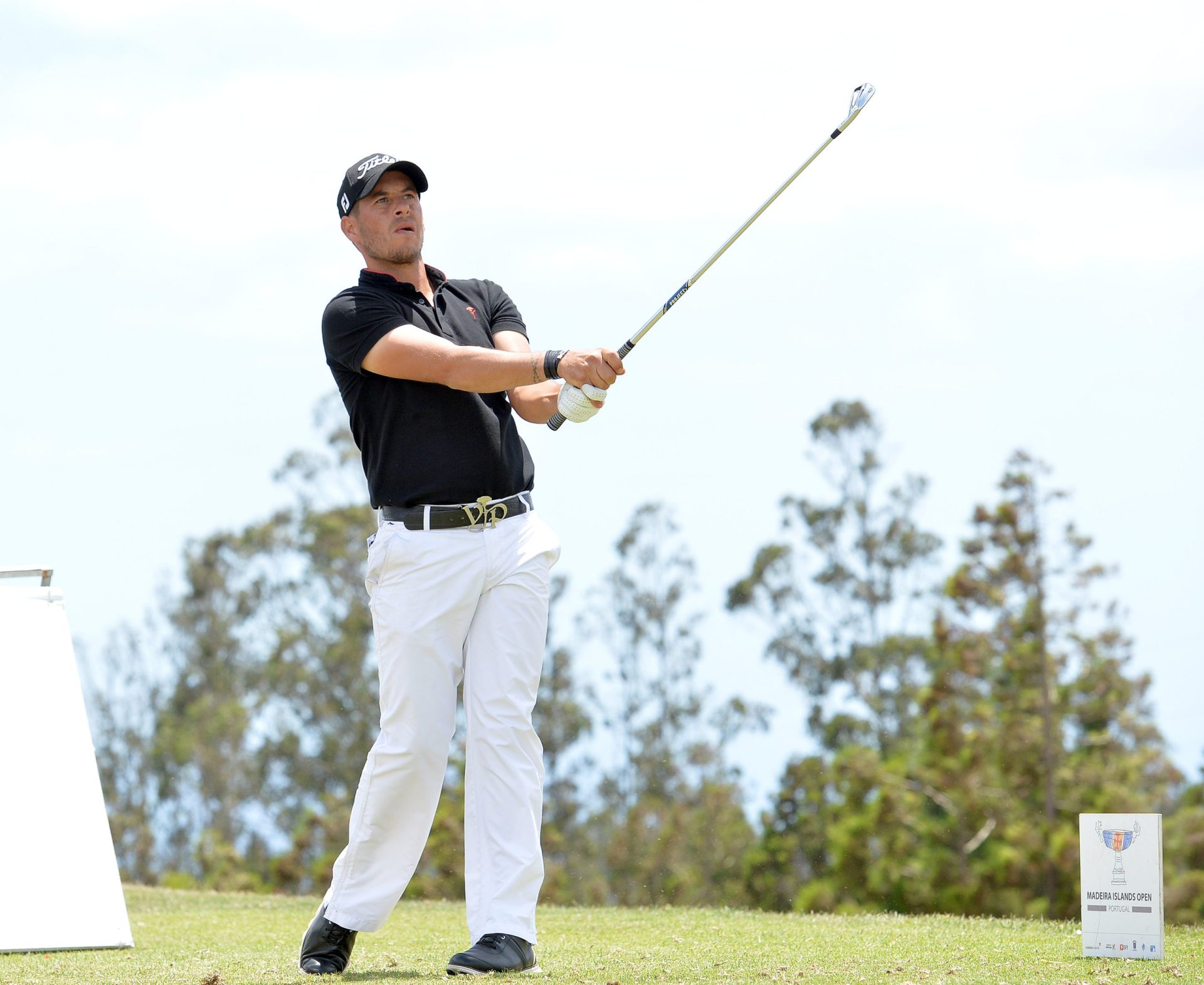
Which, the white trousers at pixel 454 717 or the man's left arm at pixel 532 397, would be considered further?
the man's left arm at pixel 532 397

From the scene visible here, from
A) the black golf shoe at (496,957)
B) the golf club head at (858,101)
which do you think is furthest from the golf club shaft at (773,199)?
the black golf shoe at (496,957)

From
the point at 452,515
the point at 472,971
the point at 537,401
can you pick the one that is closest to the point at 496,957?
the point at 472,971

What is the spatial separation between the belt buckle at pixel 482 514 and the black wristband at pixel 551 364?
1.24 ft

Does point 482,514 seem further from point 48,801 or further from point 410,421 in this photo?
point 48,801

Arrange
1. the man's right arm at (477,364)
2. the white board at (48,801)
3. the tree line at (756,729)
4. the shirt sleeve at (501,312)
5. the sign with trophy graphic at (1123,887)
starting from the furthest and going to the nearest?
the tree line at (756,729)
the white board at (48,801)
the shirt sleeve at (501,312)
the sign with trophy graphic at (1123,887)
the man's right arm at (477,364)

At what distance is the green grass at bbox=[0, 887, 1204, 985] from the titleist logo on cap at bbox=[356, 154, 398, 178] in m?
2.11

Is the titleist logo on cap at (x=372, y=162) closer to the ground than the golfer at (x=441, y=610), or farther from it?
farther from it

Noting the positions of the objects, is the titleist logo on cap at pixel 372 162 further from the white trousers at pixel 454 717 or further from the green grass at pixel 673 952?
the green grass at pixel 673 952

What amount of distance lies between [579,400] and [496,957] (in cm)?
141

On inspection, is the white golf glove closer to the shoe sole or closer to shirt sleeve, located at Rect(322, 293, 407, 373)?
shirt sleeve, located at Rect(322, 293, 407, 373)

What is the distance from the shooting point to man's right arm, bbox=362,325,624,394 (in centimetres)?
382

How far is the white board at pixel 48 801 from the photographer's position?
15.8ft

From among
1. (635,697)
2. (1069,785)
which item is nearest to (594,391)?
(1069,785)

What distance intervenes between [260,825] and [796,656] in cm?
1128
